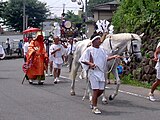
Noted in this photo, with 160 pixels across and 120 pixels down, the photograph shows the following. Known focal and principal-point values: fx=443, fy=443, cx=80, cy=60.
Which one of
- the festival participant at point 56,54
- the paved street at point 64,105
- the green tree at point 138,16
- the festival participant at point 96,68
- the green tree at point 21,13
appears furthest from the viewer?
the green tree at point 21,13

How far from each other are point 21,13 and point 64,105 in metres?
55.8

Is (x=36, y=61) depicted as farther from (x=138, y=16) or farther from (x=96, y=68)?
(x=96, y=68)

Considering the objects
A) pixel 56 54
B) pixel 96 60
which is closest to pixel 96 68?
pixel 96 60

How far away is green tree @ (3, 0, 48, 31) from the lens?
216ft

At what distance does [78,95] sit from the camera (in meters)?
13.6

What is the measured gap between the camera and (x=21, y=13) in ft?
217

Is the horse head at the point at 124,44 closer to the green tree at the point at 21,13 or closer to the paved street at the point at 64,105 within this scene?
the paved street at the point at 64,105

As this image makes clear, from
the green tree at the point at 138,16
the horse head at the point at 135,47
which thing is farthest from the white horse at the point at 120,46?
the green tree at the point at 138,16

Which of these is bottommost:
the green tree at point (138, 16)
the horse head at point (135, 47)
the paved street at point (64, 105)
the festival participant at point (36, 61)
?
the paved street at point (64, 105)

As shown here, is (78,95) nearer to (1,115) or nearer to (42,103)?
(42,103)

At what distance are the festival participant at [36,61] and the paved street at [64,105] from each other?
1.10 meters

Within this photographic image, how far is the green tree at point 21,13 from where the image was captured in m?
65.8

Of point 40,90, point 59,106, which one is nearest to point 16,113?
point 59,106

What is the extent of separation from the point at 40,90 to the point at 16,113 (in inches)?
177
